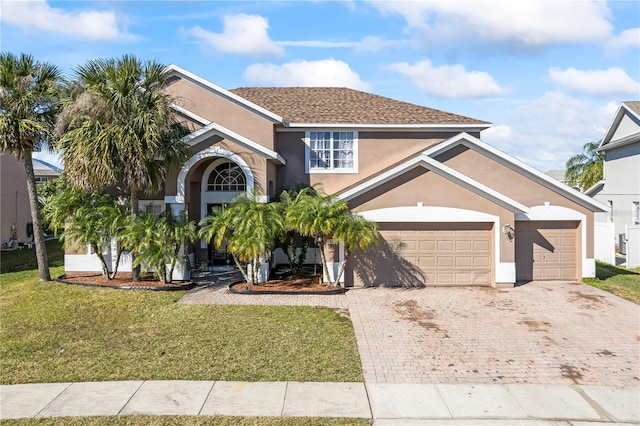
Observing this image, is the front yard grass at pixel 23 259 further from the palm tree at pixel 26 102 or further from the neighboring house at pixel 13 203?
the palm tree at pixel 26 102

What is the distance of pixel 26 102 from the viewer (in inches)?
583

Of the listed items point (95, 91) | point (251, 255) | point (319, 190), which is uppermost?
point (95, 91)

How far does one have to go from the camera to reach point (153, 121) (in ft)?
46.9

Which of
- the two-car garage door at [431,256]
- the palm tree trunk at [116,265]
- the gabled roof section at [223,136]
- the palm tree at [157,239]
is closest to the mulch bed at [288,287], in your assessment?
the two-car garage door at [431,256]

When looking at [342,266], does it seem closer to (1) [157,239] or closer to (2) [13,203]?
(1) [157,239]

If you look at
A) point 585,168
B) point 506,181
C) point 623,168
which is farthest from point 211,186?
point 585,168

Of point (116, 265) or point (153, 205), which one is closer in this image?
point (116, 265)

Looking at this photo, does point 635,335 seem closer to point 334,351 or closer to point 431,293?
point 431,293

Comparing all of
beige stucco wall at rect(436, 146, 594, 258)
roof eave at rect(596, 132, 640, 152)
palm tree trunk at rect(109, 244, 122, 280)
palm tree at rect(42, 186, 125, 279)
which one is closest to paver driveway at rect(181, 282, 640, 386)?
beige stucco wall at rect(436, 146, 594, 258)

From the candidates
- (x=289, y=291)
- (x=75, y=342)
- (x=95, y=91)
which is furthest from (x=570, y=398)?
(x=95, y=91)

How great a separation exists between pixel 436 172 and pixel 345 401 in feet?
33.4

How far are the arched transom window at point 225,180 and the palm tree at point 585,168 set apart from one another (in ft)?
97.7

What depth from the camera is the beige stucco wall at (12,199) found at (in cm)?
2566

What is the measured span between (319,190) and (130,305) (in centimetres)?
894
